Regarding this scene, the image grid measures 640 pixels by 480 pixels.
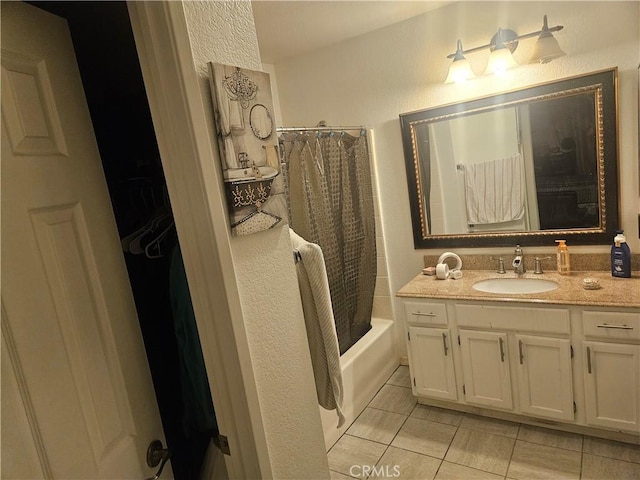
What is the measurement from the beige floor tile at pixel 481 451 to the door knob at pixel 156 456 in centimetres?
164

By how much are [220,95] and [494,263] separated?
2.19m

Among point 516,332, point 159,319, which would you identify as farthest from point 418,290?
point 159,319

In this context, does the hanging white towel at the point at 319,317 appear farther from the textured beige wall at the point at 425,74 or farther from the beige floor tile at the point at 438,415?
the textured beige wall at the point at 425,74

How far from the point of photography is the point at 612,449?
6.33ft

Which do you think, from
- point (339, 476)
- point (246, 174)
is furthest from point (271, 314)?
point (339, 476)

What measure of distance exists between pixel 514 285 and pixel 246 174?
1.99 metres

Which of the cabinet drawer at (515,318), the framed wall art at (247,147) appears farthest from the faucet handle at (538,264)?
the framed wall art at (247,147)

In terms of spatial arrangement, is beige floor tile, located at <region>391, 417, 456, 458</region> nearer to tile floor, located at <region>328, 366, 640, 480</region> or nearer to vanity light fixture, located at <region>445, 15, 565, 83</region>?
tile floor, located at <region>328, 366, 640, 480</region>

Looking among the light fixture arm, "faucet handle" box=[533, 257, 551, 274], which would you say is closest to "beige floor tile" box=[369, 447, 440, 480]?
"faucet handle" box=[533, 257, 551, 274]

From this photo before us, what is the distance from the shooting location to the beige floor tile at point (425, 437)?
2105 millimetres

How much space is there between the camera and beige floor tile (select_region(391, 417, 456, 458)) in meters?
2.11

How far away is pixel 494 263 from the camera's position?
250 centimetres

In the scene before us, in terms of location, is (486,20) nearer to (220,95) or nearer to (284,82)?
(284,82)

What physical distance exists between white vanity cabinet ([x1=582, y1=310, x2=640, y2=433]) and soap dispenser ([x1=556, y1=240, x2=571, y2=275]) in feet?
1.44
